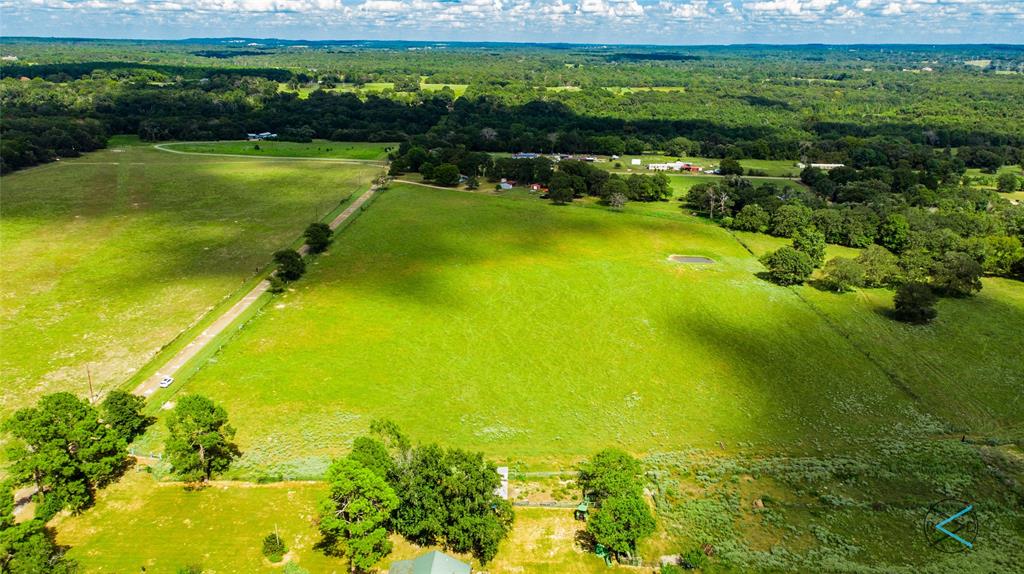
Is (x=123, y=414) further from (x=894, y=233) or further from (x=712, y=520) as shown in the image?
(x=894, y=233)

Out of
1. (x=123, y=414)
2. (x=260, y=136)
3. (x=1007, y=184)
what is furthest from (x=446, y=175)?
(x=1007, y=184)

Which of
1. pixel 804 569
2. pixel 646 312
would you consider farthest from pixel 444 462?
pixel 646 312

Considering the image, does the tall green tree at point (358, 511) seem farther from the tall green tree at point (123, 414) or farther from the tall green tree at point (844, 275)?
the tall green tree at point (844, 275)

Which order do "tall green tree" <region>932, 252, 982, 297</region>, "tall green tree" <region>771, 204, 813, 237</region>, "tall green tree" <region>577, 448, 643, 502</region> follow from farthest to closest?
"tall green tree" <region>771, 204, 813, 237</region> → "tall green tree" <region>932, 252, 982, 297</region> → "tall green tree" <region>577, 448, 643, 502</region>

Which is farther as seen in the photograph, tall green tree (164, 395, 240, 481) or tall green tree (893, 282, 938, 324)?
tall green tree (893, 282, 938, 324)

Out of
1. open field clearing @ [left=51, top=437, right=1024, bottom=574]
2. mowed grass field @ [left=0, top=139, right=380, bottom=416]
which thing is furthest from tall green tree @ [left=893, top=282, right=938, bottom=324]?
mowed grass field @ [left=0, top=139, right=380, bottom=416]

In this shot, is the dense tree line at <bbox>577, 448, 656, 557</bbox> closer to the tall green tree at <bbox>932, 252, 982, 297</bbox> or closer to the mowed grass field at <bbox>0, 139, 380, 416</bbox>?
the mowed grass field at <bbox>0, 139, 380, 416</bbox>
